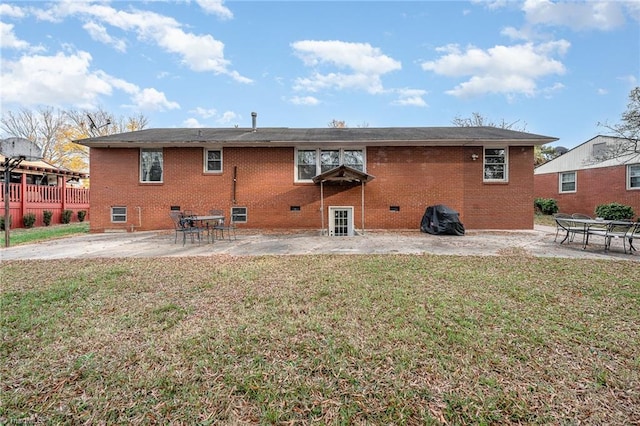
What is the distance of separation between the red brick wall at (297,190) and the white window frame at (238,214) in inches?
7.4

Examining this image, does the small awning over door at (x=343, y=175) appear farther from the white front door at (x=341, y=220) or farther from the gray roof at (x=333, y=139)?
the gray roof at (x=333, y=139)

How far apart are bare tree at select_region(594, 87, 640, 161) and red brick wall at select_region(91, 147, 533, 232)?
7.44 metres

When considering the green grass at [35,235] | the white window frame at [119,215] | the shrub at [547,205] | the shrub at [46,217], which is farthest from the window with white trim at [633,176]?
the shrub at [46,217]

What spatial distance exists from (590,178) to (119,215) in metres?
26.9

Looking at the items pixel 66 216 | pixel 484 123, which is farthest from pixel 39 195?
pixel 484 123

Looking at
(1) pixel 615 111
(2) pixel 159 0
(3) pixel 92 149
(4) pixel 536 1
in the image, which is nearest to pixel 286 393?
(2) pixel 159 0

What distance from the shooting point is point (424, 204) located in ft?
39.3

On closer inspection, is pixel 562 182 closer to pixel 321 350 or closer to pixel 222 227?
pixel 222 227

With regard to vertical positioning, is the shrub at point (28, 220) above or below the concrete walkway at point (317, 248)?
above

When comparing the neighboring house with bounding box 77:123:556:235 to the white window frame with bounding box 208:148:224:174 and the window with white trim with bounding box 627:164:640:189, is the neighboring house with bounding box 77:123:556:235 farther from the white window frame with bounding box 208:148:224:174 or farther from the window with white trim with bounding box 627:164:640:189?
the window with white trim with bounding box 627:164:640:189

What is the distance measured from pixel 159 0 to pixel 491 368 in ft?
43.2

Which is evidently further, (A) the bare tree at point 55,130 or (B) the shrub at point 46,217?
(A) the bare tree at point 55,130

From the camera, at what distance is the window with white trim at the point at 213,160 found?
12172 mm

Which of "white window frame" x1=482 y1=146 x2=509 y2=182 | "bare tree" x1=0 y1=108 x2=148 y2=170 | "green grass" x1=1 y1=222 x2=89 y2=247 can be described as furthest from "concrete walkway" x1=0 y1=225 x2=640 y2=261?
"bare tree" x1=0 y1=108 x2=148 y2=170
